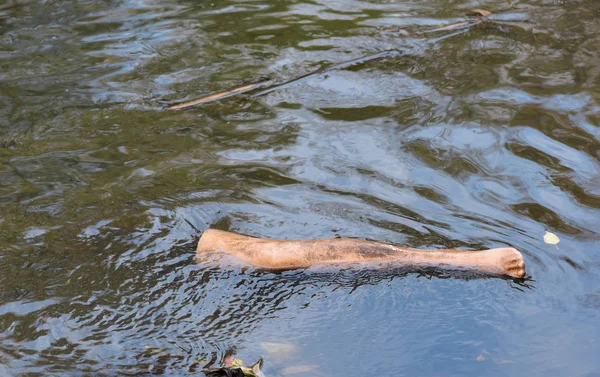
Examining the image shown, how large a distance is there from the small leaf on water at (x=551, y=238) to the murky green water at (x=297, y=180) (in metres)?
0.04

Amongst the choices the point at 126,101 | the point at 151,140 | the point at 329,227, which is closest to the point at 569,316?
the point at 329,227

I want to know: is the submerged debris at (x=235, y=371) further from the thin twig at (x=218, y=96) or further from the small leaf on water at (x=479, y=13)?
the small leaf on water at (x=479, y=13)

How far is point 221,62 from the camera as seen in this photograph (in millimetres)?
6137

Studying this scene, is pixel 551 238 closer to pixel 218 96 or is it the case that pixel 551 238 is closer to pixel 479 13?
pixel 218 96

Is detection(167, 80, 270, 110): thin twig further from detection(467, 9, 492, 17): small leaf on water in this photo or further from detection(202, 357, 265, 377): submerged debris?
detection(202, 357, 265, 377): submerged debris

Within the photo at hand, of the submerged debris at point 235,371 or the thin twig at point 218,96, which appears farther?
the thin twig at point 218,96

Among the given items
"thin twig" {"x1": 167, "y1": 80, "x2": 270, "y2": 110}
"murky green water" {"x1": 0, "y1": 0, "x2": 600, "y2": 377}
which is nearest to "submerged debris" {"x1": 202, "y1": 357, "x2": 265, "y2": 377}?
"murky green water" {"x1": 0, "y1": 0, "x2": 600, "y2": 377}

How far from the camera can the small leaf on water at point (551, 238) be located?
12.3ft

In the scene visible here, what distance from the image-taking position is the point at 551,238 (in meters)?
3.77

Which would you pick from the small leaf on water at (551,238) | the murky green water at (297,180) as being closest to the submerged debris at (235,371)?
the murky green water at (297,180)

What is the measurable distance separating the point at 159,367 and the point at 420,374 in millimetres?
1055

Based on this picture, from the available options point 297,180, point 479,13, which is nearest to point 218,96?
point 297,180

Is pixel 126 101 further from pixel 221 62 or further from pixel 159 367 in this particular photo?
pixel 159 367

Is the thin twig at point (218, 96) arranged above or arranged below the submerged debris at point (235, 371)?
above
